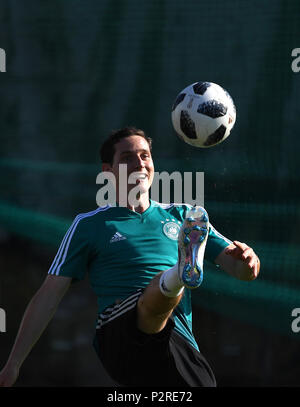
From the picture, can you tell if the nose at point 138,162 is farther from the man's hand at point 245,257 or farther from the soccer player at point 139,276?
the man's hand at point 245,257

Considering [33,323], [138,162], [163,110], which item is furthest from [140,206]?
[163,110]

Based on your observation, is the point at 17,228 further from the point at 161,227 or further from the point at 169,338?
the point at 169,338

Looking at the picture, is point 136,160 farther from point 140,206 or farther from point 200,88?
point 200,88

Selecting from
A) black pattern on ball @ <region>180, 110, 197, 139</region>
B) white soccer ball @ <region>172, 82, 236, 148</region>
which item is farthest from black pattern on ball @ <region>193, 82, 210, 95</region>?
black pattern on ball @ <region>180, 110, 197, 139</region>

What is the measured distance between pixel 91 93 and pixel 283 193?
1385mm

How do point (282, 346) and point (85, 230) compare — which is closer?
point (85, 230)

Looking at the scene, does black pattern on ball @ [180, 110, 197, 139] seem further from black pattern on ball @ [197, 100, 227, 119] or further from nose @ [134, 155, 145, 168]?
nose @ [134, 155, 145, 168]

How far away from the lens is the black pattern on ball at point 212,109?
3855mm

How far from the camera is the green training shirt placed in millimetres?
3502

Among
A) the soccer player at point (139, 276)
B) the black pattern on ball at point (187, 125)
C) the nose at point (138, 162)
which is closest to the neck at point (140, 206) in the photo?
the soccer player at point (139, 276)

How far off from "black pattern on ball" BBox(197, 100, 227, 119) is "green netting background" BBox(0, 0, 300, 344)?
122 cm

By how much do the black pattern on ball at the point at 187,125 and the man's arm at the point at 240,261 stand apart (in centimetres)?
58

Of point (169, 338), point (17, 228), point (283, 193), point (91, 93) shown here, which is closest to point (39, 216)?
point (17, 228)
